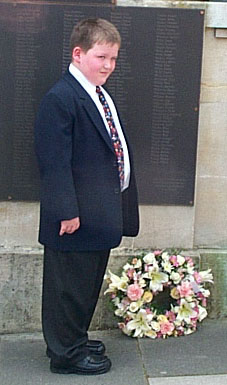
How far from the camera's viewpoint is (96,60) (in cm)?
382

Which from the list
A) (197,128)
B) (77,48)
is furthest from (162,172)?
(77,48)

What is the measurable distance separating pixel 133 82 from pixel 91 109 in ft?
2.93

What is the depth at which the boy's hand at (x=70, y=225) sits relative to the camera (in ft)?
12.5

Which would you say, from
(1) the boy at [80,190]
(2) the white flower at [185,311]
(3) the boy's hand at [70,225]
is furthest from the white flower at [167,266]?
(3) the boy's hand at [70,225]

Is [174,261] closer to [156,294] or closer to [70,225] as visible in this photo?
[156,294]

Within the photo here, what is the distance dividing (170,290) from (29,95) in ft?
5.02

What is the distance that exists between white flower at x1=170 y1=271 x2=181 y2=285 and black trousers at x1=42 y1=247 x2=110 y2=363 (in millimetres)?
688

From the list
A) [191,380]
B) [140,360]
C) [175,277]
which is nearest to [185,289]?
[175,277]

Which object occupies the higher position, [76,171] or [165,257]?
[76,171]

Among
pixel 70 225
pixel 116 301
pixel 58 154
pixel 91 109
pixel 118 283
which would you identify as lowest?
pixel 116 301

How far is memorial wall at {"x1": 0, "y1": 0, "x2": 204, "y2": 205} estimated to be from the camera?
4578 mm

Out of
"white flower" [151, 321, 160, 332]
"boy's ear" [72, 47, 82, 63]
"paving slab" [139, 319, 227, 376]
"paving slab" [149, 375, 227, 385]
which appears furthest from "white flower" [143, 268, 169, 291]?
"boy's ear" [72, 47, 82, 63]

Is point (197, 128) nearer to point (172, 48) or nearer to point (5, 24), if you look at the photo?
point (172, 48)

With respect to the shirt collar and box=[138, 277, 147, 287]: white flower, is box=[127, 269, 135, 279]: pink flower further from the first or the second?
the shirt collar
